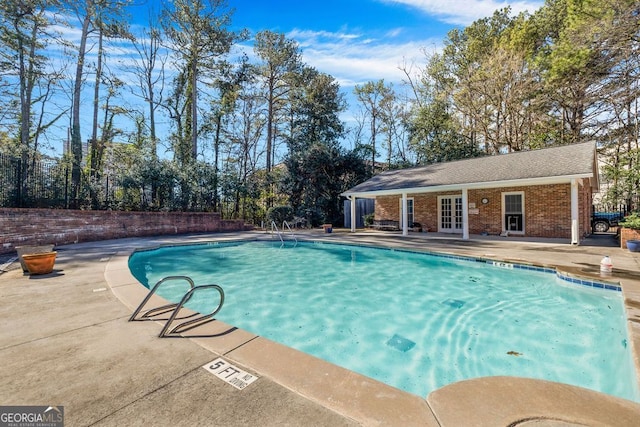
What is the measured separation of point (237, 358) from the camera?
2.26 metres

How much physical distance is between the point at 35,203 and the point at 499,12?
87.2ft

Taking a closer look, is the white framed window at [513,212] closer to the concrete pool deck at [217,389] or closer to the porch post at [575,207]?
the porch post at [575,207]

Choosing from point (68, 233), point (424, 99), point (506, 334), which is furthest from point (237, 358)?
point (424, 99)

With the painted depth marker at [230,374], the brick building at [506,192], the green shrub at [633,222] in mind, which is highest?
the brick building at [506,192]

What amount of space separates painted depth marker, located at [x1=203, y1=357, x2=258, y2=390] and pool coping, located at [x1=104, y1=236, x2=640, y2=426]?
0.06 meters

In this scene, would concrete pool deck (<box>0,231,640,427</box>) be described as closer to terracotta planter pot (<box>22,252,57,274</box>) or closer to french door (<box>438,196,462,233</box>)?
terracotta planter pot (<box>22,252,57,274</box>)

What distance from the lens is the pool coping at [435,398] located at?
1576mm

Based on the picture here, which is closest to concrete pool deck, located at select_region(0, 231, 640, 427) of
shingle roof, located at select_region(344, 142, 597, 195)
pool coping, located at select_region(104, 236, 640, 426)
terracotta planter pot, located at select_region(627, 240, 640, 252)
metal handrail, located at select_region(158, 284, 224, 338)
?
pool coping, located at select_region(104, 236, 640, 426)

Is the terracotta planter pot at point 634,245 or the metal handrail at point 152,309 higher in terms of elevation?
the terracotta planter pot at point 634,245

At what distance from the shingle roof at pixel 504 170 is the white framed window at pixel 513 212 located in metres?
1.38

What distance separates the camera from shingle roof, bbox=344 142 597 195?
936 centimetres

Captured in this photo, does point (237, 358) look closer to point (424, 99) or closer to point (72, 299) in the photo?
point (72, 299)

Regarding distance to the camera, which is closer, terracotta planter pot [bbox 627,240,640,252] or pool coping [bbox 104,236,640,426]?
pool coping [bbox 104,236,640,426]

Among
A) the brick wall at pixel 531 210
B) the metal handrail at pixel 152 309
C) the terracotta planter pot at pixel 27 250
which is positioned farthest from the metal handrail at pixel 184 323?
the brick wall at pixel 531 210
